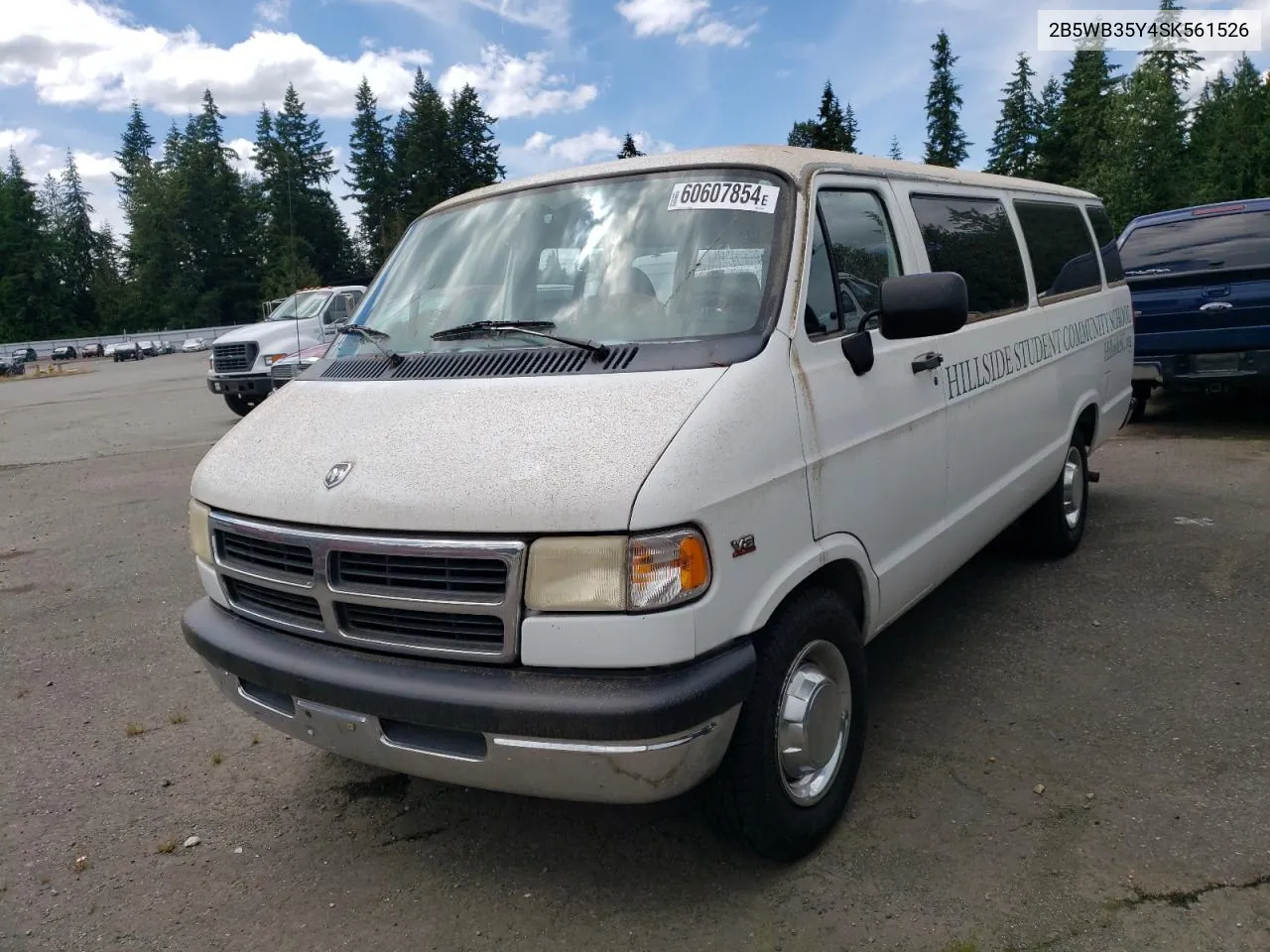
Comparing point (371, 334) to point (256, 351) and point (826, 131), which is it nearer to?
point (256, 351)

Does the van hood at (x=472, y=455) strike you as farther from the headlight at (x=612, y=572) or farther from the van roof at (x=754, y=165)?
the van roof at (x=754, y=165)

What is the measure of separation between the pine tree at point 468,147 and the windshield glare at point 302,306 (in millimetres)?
73690

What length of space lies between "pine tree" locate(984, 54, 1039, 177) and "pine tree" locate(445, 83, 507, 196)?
43.2m

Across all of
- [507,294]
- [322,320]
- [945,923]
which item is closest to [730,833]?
[945,923]

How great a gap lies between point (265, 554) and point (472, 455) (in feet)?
2.65

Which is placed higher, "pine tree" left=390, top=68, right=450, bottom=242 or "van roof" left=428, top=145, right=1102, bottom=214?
"pine tree" left=390, top=68, right=450, bottom=242

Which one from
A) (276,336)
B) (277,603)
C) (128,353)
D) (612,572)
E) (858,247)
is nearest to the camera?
(612,572)

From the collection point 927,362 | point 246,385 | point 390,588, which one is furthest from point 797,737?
point 246,385

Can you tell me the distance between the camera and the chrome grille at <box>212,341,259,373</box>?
15359 millimetres

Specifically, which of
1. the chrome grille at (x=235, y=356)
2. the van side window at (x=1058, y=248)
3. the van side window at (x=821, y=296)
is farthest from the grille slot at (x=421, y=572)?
the chrome grille at (x=235, y=356)

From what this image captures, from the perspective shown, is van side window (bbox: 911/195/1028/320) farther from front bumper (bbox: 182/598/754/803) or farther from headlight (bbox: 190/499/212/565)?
headlight (bbox: 190/499/212/565)

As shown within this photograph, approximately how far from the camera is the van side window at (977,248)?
403 cm

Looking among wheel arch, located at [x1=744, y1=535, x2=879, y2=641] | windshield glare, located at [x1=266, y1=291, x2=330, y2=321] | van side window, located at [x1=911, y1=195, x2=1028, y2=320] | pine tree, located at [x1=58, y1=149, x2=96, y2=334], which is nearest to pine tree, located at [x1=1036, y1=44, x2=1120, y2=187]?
windshield glare, located at [x1=266, y1=291, x2=330, y2=321]

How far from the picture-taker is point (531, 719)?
2393mm
